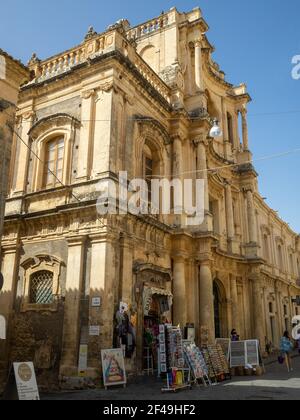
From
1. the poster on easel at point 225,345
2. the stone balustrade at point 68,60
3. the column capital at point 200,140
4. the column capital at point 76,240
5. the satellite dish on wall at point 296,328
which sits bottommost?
the poster on easel at point 225,345

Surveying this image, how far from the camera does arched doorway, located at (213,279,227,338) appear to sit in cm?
1958

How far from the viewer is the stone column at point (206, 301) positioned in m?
16.5

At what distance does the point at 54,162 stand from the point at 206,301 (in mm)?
8092

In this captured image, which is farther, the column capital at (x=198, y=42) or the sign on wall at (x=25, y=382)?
the column capital at (x=198, y=42)

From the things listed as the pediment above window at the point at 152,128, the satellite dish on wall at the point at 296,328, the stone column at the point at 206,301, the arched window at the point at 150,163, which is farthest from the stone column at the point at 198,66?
the satellite dish on wall at the point at 296,328

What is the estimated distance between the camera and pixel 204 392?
33.4ft

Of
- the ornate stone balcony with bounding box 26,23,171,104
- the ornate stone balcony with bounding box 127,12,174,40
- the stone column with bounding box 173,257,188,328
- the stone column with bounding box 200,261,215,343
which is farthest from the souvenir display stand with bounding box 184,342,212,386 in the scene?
the ornate stone balcony with bounding box 127,12,174,40

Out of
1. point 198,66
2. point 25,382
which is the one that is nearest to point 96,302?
point 25,382

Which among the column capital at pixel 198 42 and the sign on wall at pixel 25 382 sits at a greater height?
the column capital at pixel 198 42

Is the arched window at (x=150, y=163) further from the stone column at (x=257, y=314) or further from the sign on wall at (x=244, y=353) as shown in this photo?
the stone column at (x=257, y=314)

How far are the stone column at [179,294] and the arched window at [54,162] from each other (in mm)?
5473

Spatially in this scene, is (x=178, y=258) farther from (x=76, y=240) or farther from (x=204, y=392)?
(x=204, y=392)

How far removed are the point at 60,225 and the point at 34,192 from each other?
6.69 feet
